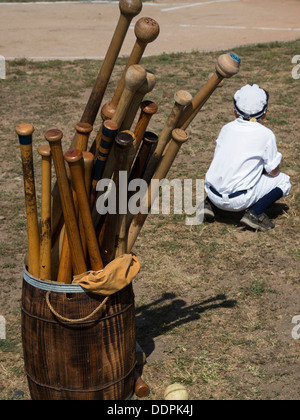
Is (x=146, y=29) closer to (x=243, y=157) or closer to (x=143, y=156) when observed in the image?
(x=143, y=156)

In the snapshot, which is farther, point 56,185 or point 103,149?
point 56,185

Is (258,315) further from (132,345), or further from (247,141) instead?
(247,141)

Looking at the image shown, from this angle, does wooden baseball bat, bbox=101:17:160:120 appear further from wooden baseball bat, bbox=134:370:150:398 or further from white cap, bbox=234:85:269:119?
white cap, bbox=234:85:269:119

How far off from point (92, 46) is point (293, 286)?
7.31 m

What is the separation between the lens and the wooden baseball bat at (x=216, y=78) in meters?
2.96

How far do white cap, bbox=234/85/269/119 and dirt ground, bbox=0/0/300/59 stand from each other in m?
5.33

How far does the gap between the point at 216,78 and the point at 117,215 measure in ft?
2.67

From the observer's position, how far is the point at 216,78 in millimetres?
3049

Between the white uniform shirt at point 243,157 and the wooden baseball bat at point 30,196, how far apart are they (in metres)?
2.25

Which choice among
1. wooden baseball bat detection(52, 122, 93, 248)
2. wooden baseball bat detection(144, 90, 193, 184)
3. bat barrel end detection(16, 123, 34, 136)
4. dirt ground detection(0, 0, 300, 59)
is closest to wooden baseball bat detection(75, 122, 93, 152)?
wooden baseball bat detection(52, 122, 93, 248)

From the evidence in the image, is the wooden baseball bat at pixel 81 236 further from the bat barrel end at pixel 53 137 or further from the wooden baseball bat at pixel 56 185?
the bat barrel end at pixel 53 137

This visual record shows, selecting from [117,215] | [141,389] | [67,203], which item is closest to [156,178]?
[117,215]

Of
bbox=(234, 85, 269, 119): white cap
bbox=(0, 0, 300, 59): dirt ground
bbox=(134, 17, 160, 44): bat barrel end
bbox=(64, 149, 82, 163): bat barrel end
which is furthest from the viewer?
bbox=(0, 0, 300, 59): dirt ground

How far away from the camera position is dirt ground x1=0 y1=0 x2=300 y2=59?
10.3 meters
